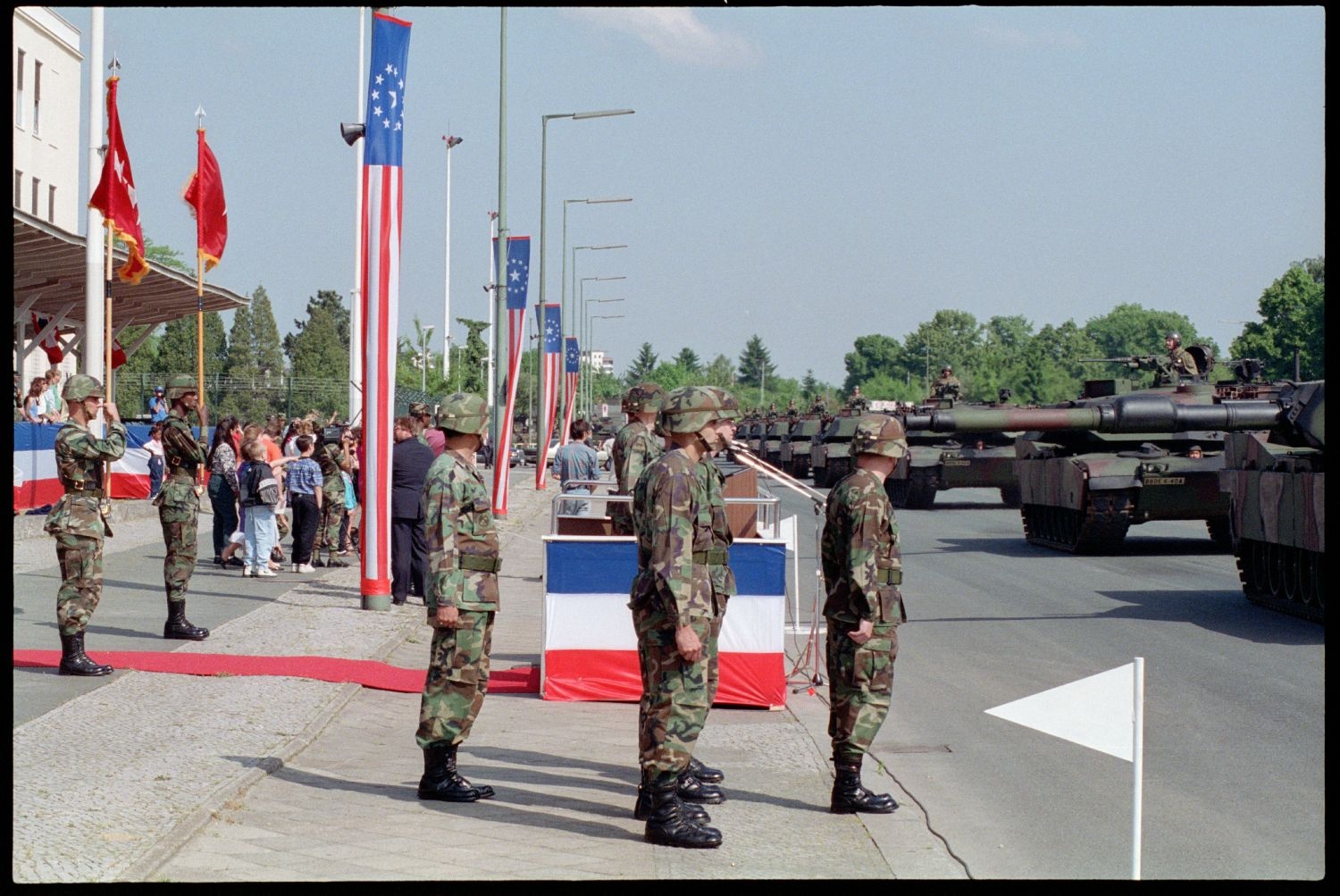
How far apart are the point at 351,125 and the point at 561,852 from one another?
10431 mm

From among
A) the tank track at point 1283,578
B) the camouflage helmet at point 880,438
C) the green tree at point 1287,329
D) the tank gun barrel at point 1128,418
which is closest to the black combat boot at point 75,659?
the camouflage helmet at point 880,438

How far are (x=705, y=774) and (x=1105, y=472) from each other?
1437 centimetres

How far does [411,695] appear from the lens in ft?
34.0

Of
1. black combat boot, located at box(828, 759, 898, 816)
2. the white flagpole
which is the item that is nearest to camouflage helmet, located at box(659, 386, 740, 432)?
black combat boot, located at box(828, 759, 898, 816)

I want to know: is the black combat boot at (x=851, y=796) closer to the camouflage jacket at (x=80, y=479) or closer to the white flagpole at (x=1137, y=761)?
the white flagpole at (x=1137, y=761)

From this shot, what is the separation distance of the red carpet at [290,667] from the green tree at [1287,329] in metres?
62.8

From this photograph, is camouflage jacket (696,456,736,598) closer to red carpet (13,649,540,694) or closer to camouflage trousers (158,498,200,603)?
red carpet (13,649,540,694)

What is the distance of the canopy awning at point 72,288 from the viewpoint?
874 inches

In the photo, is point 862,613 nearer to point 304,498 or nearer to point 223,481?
point 304,498

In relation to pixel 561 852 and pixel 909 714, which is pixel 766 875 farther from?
pixel 909 714

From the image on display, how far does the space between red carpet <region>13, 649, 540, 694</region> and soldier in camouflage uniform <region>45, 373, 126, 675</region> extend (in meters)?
0.47

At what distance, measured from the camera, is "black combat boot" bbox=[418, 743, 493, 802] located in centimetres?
738

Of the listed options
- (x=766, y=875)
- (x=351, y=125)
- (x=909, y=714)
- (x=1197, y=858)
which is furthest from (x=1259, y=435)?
(x=766, y=875)

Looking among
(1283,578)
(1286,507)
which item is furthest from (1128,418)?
(1283,578)
